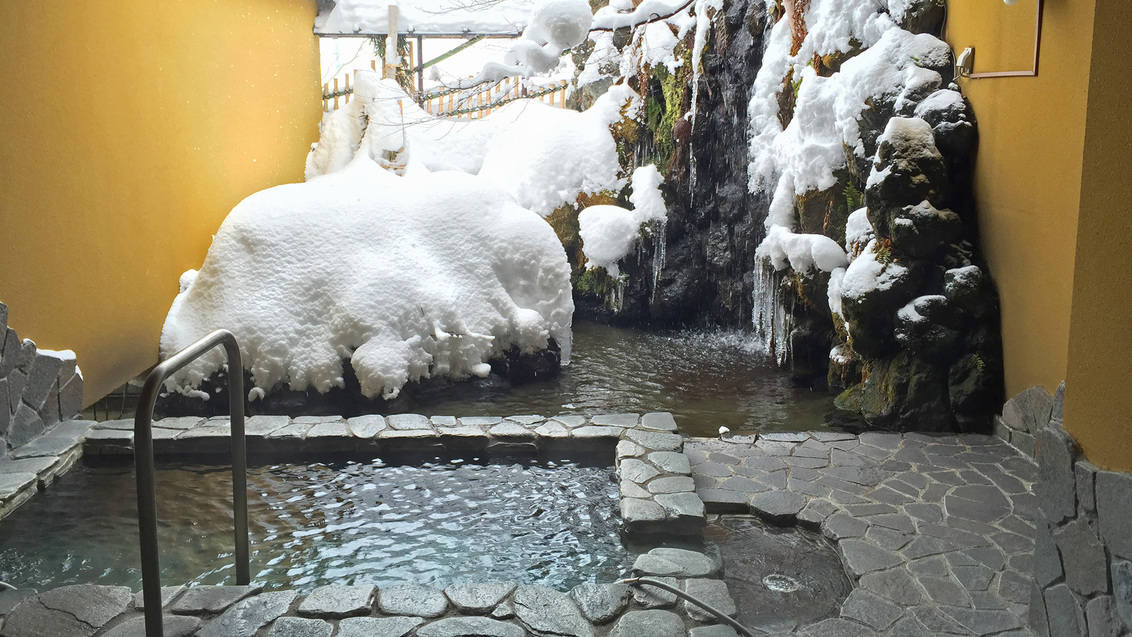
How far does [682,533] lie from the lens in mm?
4152

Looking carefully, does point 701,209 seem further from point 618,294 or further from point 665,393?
point 665,393

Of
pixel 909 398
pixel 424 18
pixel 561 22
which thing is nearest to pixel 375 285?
pixel 561 22

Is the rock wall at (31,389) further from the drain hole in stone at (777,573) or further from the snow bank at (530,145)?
the snow bank at (530,145)

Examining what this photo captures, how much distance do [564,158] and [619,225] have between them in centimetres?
153

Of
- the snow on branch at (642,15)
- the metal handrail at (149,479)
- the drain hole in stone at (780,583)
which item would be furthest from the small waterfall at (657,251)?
the metal handrail at (149,479)

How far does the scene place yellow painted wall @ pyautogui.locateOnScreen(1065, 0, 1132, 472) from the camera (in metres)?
2.35

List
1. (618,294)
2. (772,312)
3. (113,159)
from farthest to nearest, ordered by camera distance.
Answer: (618,294), (772,312), (113,159)

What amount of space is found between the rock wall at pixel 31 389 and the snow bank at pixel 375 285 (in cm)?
81

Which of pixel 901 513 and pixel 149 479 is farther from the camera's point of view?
pixel 901 513

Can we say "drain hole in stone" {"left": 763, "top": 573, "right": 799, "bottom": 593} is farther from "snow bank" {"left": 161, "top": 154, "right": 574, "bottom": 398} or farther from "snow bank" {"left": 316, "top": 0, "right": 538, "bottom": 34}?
"snow bank" {"left": 316, "top": 0, "right": 538, "bottom": 34}

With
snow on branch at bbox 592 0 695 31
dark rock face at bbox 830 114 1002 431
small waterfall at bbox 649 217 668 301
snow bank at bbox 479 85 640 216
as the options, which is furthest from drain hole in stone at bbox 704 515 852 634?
snow bank at bbox 479 85 640 216

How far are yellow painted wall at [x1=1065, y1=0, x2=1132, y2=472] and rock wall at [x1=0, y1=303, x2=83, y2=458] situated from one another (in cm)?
580

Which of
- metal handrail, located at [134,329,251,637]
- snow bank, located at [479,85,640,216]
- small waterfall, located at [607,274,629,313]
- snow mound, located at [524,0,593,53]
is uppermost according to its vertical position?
snow mound, located at [524,0,593,53]

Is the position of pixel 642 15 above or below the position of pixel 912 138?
above
